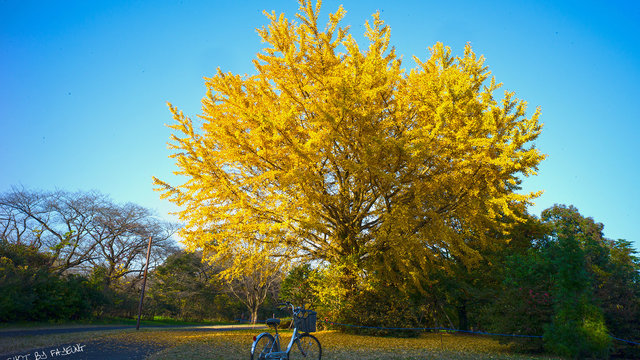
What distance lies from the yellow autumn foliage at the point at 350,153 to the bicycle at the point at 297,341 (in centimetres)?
317

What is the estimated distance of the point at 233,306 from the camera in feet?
102

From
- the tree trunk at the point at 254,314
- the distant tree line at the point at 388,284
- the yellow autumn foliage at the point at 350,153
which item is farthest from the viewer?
the tree trunk at the point at 254,314

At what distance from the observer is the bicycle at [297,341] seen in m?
4.78

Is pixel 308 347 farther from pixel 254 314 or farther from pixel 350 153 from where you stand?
pixel 254 314

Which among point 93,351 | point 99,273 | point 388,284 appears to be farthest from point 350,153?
point 99,273

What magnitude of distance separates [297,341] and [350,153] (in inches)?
212

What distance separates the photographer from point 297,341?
5.23 m

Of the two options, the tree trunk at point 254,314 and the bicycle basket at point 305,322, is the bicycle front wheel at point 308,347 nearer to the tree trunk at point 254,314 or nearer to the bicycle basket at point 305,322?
the bicycle basket at point 305,322

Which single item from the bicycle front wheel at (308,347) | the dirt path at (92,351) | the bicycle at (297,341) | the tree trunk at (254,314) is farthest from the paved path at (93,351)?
the tree trunk at (254,314)

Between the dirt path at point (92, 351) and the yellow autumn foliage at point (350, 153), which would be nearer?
the dirt path at point (92, 351)

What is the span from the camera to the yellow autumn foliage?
7.58m

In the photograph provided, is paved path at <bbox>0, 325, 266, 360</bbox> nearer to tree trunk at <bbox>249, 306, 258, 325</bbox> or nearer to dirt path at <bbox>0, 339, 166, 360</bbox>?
dirt path at <bbox>0, 339, 166, 360</bbox>

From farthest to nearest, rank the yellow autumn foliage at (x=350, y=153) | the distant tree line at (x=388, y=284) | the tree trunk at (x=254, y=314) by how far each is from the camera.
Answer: the tree trunk at (x=254, y=314)
the yellow autumn foliage at (x=350, y=153)
the distant tree line at (x=388, y=284)

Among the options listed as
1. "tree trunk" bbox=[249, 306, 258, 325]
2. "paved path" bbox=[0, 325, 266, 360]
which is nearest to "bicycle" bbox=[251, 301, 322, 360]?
"paved path" bbox=[0, 325, 266, 360]
